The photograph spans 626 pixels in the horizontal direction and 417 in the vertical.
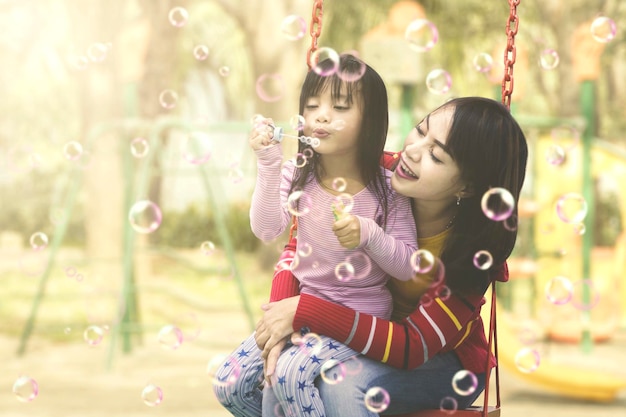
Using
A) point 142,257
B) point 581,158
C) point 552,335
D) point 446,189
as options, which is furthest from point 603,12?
point 446,189

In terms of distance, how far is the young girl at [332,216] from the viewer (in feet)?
5.98

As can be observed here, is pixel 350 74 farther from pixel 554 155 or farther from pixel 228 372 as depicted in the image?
pixel 554 155

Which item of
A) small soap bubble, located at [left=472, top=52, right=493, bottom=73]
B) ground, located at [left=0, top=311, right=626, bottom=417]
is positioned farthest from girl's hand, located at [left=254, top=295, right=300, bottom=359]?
ground, located at [left=0, top=311, right=626, bottom=417]

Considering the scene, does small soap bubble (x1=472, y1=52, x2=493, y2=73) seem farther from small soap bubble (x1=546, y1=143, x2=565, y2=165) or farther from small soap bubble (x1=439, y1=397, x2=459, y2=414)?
small soap bubble (x1=439, y1=397, x2=459, y2=414)

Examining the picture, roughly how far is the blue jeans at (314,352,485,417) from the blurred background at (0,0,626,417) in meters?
0.58

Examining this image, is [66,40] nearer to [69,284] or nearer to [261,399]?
[69,284]

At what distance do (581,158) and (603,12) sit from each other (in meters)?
3.55

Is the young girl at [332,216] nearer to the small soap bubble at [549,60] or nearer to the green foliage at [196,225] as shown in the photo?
the small soap bubble at [549,60]

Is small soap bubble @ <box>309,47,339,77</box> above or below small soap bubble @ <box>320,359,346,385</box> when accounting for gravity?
above

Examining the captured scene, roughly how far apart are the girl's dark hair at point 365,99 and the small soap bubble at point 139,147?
122 cm

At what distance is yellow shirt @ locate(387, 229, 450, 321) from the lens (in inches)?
75.3

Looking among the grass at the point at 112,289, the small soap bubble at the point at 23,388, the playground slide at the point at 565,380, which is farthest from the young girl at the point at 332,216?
the grass at the point at 112,289

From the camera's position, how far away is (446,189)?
6.14 feet

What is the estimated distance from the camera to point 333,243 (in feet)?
6.30
